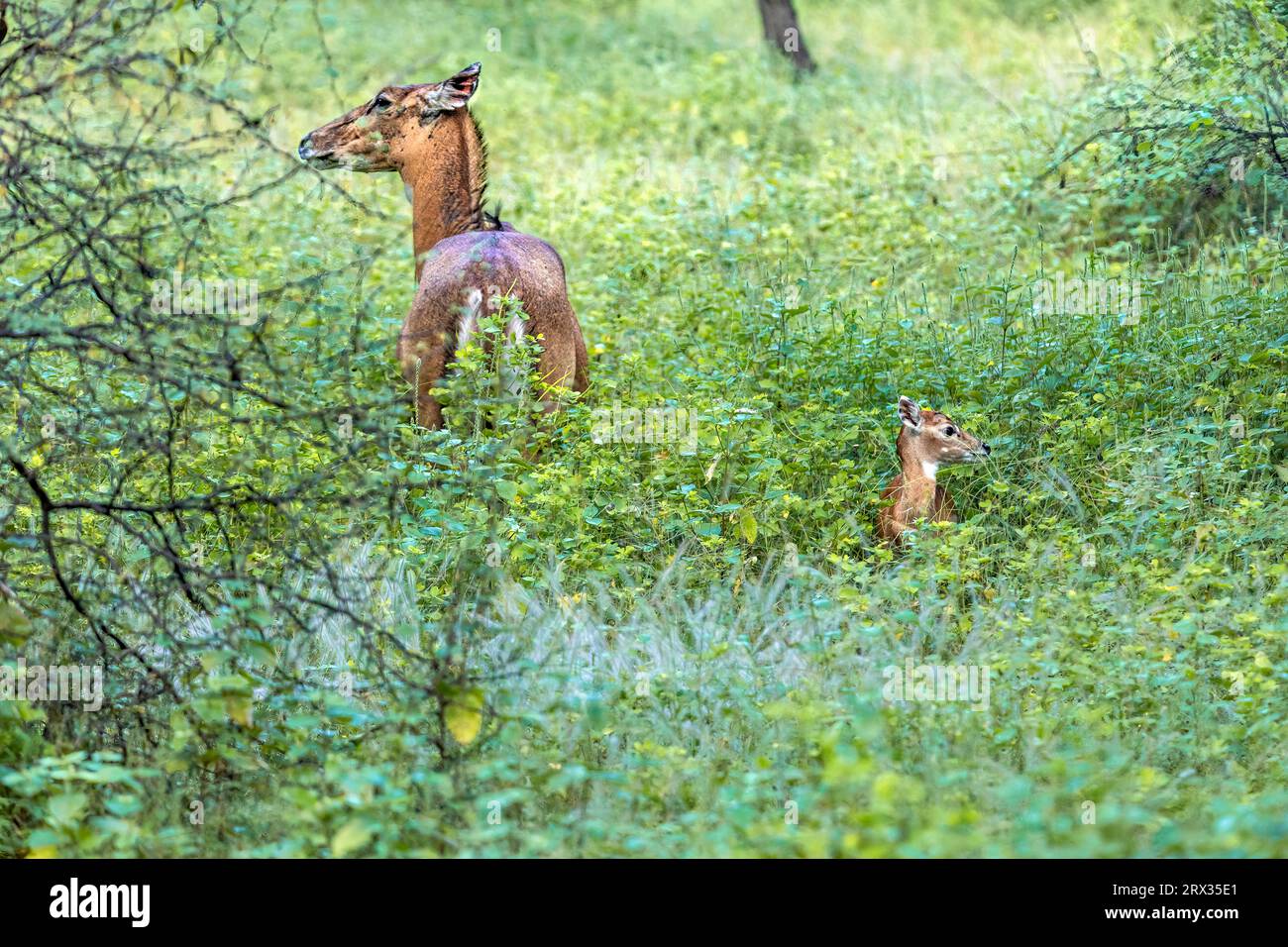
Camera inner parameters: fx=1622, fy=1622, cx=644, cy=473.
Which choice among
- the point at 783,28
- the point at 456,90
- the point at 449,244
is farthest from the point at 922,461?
the point at 783,28

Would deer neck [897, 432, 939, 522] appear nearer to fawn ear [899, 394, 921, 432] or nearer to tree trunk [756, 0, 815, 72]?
fawn ear [899, 394, 921, 432]

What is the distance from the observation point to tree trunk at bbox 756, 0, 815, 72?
54.5ft

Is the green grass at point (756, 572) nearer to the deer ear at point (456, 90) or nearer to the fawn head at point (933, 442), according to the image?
the fawn head at point (933, 442)

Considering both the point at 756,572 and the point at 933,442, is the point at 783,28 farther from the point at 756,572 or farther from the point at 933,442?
the point at 756,572

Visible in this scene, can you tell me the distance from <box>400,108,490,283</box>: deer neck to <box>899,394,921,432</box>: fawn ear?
2.97 metres

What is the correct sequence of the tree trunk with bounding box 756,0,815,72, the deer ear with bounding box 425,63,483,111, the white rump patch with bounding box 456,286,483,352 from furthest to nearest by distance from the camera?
1. the tree trunk with bounding box 756,0,815,72
2. the deer ear with bounding box 425,63,483,111
3. the white rump patch with bounding box 456,286,483,352

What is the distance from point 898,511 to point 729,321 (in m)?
2.13

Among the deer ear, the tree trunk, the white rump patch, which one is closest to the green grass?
the white rump patch

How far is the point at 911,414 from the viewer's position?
7309mm

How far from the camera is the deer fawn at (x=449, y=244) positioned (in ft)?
25.5

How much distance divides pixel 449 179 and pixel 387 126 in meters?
0.50
